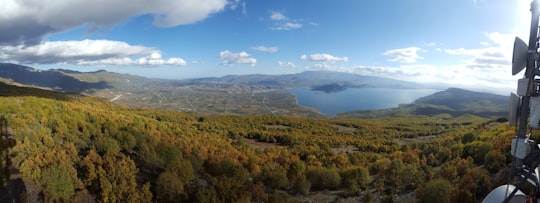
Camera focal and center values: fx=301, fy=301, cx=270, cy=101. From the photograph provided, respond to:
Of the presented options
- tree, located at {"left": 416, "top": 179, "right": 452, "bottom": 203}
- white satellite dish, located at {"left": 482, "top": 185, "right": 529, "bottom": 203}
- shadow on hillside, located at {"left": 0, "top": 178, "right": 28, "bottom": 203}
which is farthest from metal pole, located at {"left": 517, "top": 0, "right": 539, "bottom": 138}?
shadow on hillside, located at {"left": 0, "top": 178, "right": 28, "bottom": 203}

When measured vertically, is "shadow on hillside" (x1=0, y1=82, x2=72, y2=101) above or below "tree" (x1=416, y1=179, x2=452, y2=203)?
above

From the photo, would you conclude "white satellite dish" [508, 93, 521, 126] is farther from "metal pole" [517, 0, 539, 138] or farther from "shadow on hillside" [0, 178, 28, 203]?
"shadow on hillside" [0, 178, 28, 203]

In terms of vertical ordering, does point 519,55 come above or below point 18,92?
above

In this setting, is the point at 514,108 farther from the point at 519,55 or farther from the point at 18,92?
the point at 18,92

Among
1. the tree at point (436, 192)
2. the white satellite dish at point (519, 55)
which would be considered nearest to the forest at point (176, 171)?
the tree at point (436, 192)

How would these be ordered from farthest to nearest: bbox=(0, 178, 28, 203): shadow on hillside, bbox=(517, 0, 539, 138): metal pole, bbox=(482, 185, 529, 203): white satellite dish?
bbox=(0, 178, 28, 203): shadow on hillside < bbox=(482, 185, 529, 203): white satellite dish < bbox=(517, 0, 539, 138): metal pole

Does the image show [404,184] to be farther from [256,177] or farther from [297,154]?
[297,154]

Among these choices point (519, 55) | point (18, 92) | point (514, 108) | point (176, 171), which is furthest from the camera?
point (18, 92)

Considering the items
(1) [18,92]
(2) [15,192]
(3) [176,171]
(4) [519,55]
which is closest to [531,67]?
(4) [519,55]

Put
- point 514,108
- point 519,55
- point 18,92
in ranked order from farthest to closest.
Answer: point 18,92 < point 514,108 < point 519,55

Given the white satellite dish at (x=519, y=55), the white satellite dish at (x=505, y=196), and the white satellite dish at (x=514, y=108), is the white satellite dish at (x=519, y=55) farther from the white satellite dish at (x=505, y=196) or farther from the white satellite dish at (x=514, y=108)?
the white satellite dish at (x=505, y=196)
